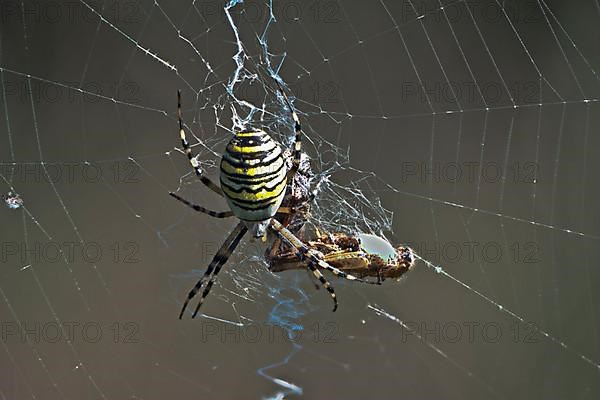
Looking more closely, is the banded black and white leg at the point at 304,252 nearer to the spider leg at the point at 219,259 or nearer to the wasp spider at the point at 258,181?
the wasp spider at the point at 258,181

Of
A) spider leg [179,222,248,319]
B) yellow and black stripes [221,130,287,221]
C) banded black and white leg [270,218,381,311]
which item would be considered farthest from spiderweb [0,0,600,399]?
yellow and black stripes [221,130,287,221]

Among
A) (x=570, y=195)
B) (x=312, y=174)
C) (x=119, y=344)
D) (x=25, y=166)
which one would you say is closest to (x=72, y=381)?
(x=119, y=344)

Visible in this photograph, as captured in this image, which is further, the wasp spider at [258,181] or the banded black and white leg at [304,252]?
the banded black and white leg at [304,252]

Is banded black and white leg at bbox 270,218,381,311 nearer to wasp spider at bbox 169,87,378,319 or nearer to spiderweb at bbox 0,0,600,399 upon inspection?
wasp spider at bbox 169,87,378,319

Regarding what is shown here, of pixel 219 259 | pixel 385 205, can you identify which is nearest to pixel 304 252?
pixel 219 259

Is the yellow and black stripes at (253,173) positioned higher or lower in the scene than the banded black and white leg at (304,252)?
higher

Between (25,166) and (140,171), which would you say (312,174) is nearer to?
(140,171)

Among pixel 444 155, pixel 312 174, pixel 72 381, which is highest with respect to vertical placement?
pixel 444 155

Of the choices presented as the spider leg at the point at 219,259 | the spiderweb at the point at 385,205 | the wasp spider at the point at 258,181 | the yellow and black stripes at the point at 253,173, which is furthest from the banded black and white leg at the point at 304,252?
the spiderweb at the point at 385,205
